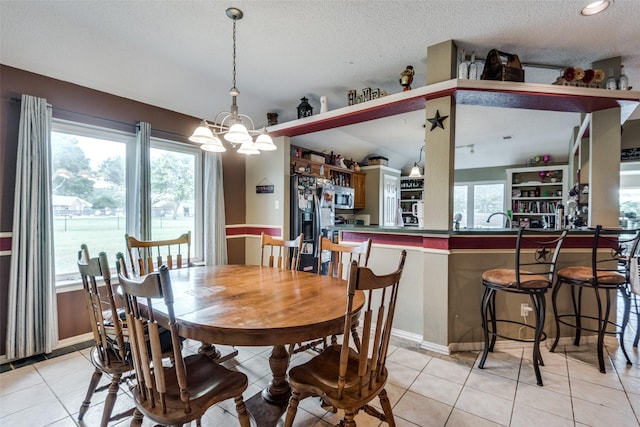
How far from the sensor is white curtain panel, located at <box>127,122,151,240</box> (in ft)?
10.4

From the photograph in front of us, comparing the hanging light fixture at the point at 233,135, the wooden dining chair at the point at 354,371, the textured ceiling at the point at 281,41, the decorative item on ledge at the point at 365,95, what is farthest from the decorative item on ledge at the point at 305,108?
the wooden dining chair at the point at 354,371

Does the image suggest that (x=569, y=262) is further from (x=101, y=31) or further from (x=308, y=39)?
(x=101, y=31)

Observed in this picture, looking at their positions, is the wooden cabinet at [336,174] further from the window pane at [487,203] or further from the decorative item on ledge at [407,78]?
the window pane at [487,203]

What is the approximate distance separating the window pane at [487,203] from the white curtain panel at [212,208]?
19.3 ft

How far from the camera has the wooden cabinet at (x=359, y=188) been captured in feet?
20.9

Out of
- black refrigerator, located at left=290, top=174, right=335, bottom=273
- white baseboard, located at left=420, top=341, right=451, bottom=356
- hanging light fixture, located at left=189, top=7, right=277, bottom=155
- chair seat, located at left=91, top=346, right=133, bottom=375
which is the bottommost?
white baseboard, located at left=420, top=341, right=451, bottom=356

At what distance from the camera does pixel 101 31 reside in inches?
94.9

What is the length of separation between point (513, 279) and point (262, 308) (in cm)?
190

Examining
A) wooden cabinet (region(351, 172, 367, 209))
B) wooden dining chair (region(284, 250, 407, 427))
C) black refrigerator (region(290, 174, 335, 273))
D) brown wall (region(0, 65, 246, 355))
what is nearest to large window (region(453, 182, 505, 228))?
wooden cabinet (region(351, 172, 367, 209))

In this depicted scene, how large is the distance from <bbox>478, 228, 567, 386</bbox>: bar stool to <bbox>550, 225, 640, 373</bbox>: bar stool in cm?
18

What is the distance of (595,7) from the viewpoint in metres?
2.07

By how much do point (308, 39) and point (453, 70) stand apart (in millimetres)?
1290

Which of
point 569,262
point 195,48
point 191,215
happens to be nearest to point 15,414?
point 191,215

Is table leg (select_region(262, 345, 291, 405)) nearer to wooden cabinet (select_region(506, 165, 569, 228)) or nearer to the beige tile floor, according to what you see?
the beige tile floor
